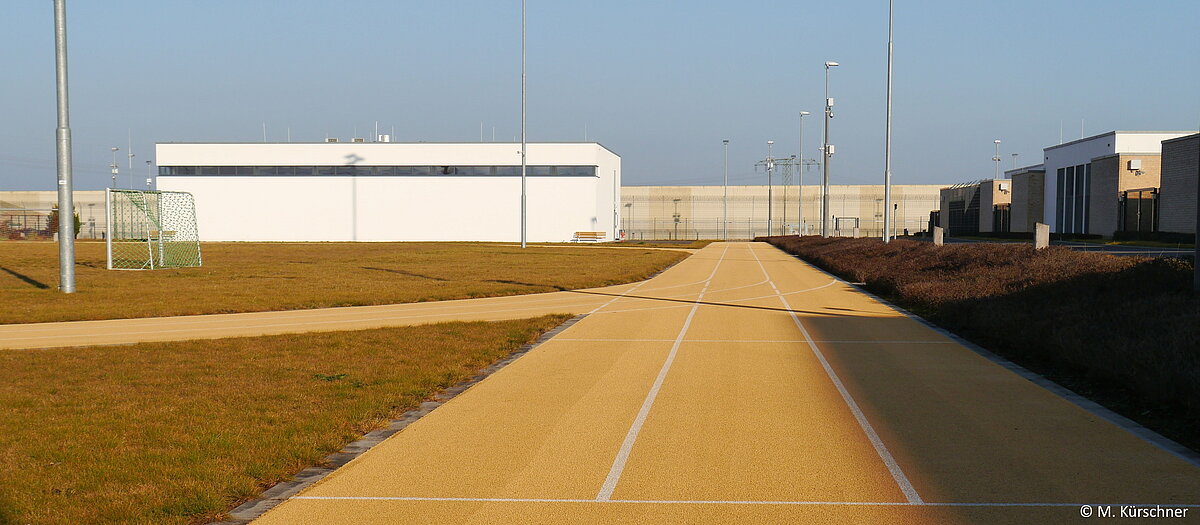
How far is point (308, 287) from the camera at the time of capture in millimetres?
24969

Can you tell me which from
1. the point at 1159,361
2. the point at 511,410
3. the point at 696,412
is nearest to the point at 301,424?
the point at 511,410

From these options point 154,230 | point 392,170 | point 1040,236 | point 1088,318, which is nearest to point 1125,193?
point 1040,236

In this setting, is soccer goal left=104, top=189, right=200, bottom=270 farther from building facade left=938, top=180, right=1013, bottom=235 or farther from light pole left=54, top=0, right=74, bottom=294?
building facade left=938, top=180, right=1013, bottom=235

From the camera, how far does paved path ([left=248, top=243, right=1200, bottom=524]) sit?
19.5 feet

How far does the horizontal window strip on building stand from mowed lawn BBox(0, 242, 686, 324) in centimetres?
3415

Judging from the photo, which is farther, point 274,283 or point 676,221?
point 676,221

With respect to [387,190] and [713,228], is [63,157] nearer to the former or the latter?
[387,190]

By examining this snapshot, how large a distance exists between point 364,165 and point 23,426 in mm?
70411

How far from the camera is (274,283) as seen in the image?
26.3 meters

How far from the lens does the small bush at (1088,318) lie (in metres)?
8.76

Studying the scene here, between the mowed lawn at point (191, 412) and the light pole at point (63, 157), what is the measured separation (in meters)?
10.5

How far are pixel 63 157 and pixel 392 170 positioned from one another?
5393cm

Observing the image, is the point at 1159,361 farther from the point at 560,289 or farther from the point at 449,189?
the point at 449,189

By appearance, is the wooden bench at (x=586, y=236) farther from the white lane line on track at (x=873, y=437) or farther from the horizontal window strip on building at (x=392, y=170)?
the white lane line on track at (x=873, y=437)
